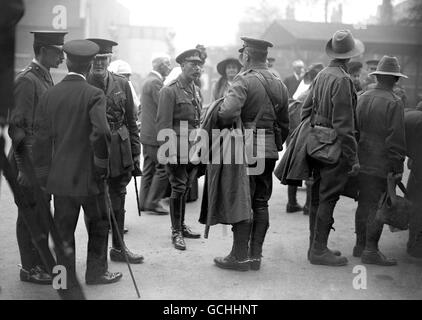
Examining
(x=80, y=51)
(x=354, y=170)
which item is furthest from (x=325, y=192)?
(x=80, y=51)

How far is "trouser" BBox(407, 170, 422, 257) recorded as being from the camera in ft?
18.1

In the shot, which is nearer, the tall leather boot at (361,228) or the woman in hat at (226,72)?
the tall leather boot at (361,228)

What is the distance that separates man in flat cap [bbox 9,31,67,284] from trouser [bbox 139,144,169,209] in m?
2.69

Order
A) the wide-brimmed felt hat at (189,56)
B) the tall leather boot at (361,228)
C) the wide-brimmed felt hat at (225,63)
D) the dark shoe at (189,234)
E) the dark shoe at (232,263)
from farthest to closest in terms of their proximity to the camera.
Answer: the wide-brimmed felt hat at (225,63) → the dark shoe at (189,234) → the wide-brimmed felt hat at (189,56) → the tall leather boot at (361,228) → the dark shoe at (232,263)

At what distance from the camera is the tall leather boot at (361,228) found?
18.1ft

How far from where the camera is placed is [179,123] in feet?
19.4

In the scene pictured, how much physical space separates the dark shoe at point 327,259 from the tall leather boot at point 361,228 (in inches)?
16.2

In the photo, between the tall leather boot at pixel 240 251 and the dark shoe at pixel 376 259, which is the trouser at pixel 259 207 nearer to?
the tall leather boot at pixel 240 251

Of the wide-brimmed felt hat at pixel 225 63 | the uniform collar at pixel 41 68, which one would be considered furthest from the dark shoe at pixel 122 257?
the wide-brimmed felt hat at pixel 225 63

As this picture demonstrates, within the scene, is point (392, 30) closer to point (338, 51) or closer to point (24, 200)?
point (338, 51)

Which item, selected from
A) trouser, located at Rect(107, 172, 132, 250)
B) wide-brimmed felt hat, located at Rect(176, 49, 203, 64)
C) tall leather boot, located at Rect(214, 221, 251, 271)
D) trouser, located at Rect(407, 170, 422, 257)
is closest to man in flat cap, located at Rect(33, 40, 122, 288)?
trouser, located at Rect(107, 172, 132, 250)

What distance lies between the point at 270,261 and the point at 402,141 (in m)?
1.66

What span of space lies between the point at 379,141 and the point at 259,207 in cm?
→ 131
